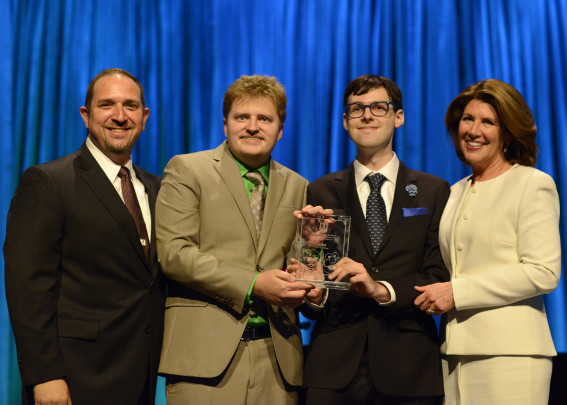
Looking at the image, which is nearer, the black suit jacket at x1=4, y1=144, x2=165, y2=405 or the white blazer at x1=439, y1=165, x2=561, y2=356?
the black suit jacket at x1=4, y1=144, x2=165, y2=405

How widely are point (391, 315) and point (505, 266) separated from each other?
1.48 feet

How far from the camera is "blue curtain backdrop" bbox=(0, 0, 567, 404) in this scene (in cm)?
359

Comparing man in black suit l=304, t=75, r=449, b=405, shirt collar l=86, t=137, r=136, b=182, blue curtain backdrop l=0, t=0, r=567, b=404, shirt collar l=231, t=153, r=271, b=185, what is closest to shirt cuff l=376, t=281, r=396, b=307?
man in black suit l=304, t=75, r=449, b=405

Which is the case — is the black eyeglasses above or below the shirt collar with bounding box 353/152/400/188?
above

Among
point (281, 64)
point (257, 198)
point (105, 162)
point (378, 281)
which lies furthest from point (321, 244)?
point (281, 64)

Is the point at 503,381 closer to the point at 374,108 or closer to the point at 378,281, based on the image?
the point at 378,281

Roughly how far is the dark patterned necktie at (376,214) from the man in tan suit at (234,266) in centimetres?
29

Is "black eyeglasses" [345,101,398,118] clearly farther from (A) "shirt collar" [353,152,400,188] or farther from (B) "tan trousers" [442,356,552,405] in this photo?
(B) "tan trousers" [442,356,552,405]

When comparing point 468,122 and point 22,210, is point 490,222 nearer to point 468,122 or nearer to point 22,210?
point 468,122

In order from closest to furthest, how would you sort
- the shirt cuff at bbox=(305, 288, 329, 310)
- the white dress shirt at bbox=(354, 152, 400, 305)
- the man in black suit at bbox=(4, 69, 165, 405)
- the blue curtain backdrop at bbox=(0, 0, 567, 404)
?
the man in black suit at bbox=(4, 69, 165, 405) → the shirt cuff at bbox=(305, 288, 329, 310) → the white dress shirt at bbox=(354, 152, 400, 305) → the blue curtain backdrop at bbox=(0, 0, 567, 404)

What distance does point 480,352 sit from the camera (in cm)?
218

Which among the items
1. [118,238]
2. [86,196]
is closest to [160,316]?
[118,238]

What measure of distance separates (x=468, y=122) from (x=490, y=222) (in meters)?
0.45

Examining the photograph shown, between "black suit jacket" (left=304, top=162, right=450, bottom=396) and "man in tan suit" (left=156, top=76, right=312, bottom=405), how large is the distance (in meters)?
0.14
